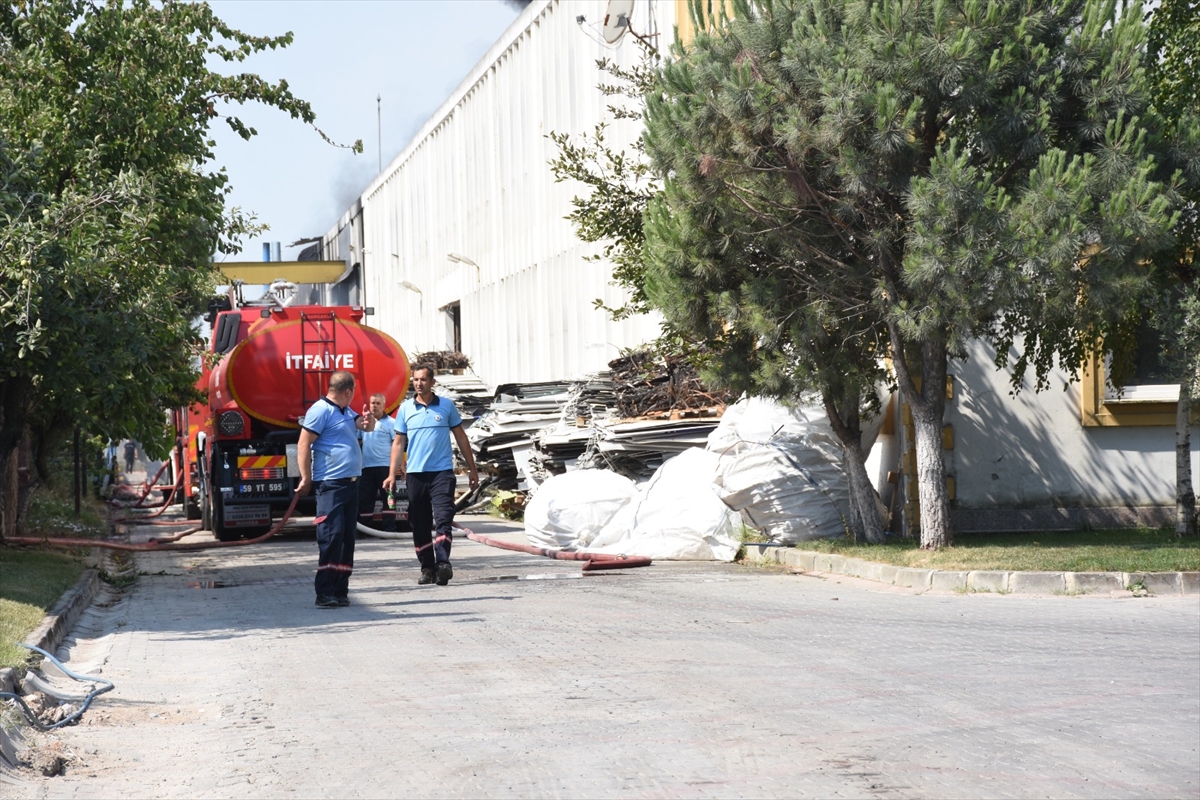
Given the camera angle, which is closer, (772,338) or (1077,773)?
(1077,773)

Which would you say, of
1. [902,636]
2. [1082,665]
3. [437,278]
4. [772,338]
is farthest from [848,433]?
[437,278]

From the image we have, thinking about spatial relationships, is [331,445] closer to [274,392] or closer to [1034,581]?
[1034,581]

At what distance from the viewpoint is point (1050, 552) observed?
12984mm

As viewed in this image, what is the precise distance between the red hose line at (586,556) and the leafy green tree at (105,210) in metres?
4.16

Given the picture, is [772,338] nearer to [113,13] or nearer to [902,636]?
[902,636]

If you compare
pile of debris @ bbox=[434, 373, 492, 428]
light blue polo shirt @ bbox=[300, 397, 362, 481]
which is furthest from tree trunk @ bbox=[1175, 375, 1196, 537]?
pile of debris @ bbox=[434, 373, 492, 428]

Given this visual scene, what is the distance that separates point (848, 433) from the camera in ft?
47.6

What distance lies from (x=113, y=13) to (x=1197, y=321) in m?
11.2

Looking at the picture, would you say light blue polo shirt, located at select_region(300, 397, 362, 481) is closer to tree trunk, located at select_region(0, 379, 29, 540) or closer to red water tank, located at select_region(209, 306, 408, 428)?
tree trunk, located at select_region(0, 379, 29, 540)

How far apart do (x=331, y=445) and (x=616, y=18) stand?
1541 cm

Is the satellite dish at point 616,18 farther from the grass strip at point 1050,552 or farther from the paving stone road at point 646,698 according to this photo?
the paving stone road at point 646,698

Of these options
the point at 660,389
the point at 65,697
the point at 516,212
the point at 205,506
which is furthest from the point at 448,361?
the point at 65,697

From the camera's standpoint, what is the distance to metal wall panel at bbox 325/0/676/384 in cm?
2708

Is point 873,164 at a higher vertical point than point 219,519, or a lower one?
higher
